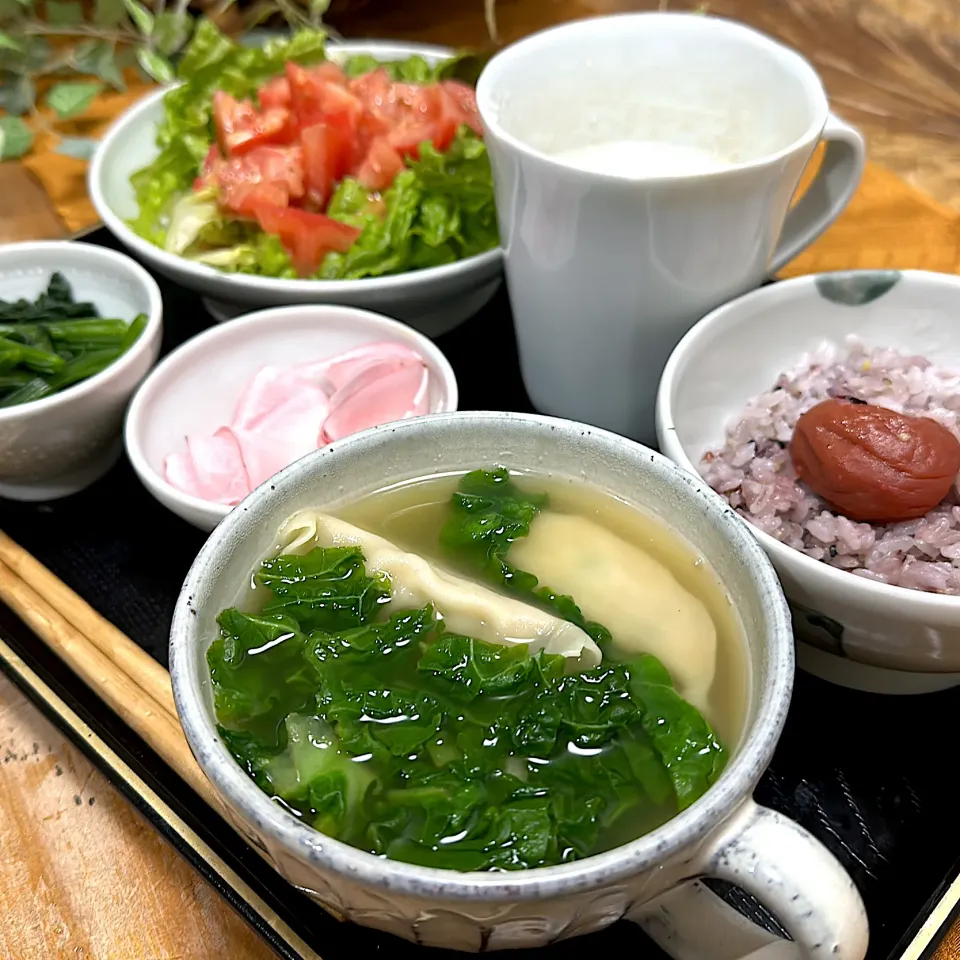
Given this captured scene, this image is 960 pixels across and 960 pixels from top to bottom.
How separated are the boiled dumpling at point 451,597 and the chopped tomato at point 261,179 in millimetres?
1013

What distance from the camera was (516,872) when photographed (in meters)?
0.74

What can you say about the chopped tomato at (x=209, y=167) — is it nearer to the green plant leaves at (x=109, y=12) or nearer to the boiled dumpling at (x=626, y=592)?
the green plant leaves at (x=109, y=12)

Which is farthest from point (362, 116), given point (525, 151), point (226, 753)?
point (226, 753)

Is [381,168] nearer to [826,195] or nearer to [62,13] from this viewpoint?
[826,195]

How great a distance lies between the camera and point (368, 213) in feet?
6.09

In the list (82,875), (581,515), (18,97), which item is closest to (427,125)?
(581,515)

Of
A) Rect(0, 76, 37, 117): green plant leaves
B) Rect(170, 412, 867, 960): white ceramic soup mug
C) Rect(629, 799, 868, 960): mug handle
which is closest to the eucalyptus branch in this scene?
Rect(0, 76, 37, 117): green plant leaves

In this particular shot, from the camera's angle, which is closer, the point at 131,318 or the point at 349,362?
the point at 349,362

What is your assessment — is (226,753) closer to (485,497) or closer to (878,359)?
(485,497)

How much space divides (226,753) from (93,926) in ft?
1.64

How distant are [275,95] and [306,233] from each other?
459 mm

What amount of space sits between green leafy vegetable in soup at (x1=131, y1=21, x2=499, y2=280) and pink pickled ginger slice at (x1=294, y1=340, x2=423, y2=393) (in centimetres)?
23

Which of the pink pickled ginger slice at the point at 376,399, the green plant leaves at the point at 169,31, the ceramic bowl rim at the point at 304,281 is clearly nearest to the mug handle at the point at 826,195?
the ceramic bowl rim at the point at 304,281

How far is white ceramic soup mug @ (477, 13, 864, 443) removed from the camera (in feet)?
4.24
